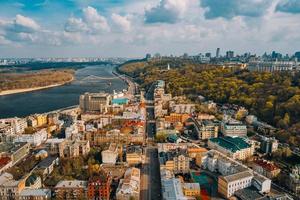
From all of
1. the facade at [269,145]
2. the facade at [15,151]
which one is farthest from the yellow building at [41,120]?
the facade at [269,145]

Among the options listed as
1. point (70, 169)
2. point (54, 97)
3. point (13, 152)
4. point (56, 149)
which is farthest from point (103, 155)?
point (54, 97)

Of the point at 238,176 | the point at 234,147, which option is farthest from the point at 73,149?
the point at 234,147

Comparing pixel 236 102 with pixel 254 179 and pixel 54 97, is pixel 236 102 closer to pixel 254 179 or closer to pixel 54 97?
pixel 254 179

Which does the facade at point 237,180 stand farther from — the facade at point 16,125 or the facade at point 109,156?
the facade at point 16,125

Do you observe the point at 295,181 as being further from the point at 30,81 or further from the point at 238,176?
the point at 30,81

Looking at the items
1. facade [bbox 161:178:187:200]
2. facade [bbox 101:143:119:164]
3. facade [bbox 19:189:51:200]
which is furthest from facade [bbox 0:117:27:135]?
facade [bbox 161:178:187:200]

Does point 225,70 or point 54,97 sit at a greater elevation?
point 225,70
